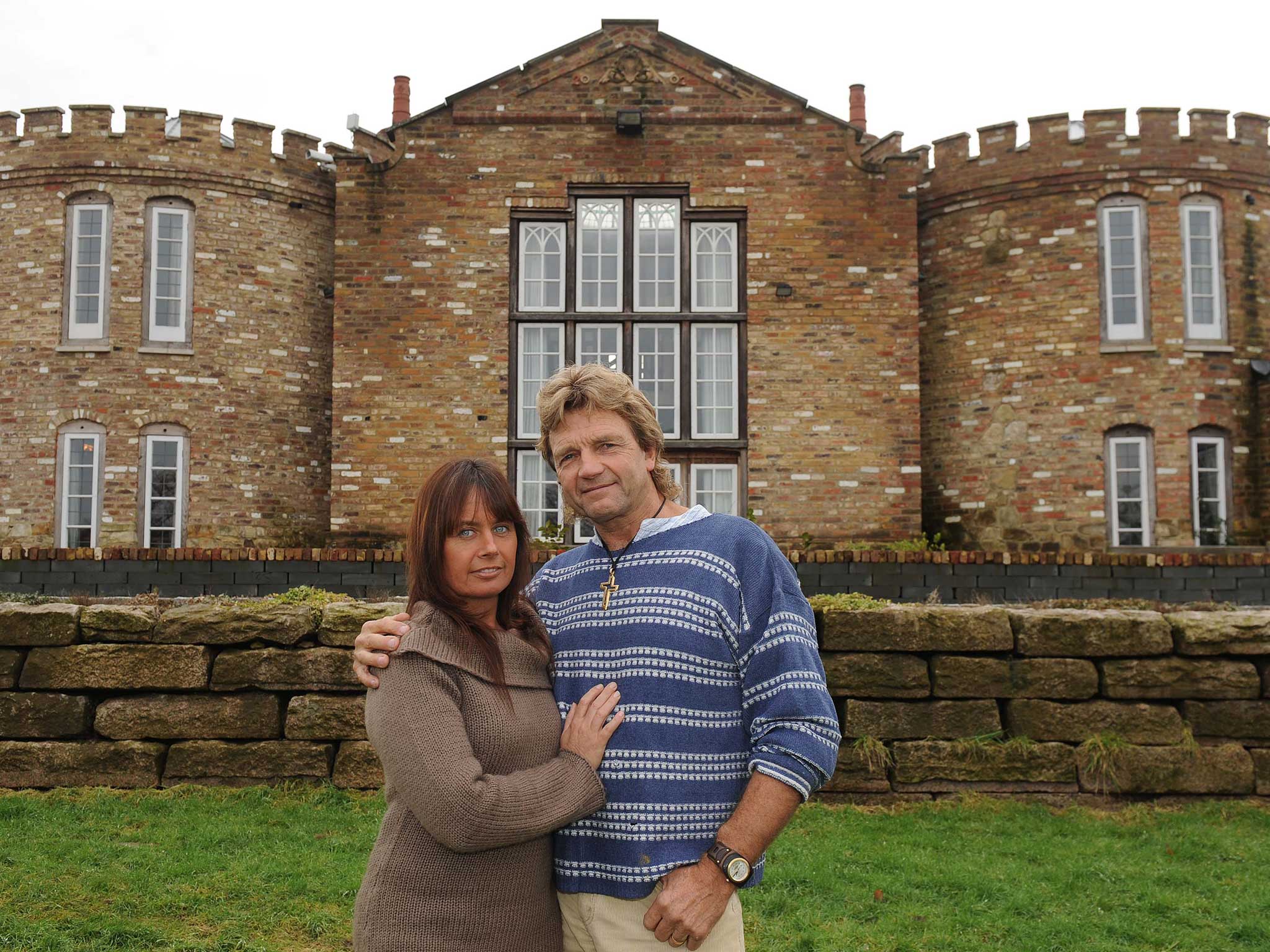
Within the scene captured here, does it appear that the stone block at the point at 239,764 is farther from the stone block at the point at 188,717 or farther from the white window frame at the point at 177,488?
the white window frame at the point at 177,488

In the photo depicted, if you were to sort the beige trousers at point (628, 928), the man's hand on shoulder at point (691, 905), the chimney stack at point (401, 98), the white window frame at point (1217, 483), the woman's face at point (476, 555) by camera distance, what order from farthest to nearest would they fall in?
the chimney stack at point (401, 98), the white window frame at point (1217, 483), the woman's face at point (476, 555), the beige trousers at point (628, 928), the man's hand on shoulder at point (691, 905)

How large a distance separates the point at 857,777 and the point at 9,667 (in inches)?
209

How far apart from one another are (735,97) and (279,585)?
32.6 feet

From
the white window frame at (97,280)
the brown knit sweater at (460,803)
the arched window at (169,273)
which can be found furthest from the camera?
the arched window at (169,273)

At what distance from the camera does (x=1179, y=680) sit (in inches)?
233

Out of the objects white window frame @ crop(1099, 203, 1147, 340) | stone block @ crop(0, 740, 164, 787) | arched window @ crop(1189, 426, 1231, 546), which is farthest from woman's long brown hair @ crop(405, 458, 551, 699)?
arched window @ crop(1189, 426, 1231, 546)

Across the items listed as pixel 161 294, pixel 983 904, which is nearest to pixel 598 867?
pixel 983 904

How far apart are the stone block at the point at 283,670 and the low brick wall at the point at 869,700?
0.01m

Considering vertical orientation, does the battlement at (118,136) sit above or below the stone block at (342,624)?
above

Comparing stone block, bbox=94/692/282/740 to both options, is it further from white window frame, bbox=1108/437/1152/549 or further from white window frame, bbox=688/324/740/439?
white window frame, bbox=1108/437/1152/549

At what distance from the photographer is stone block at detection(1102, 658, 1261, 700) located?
5.91m

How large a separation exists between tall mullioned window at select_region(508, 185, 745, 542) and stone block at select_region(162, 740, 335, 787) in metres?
8.96

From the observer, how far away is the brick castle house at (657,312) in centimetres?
1449

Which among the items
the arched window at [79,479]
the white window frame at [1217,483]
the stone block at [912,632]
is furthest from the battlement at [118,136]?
the white window frame at [1217,483]
